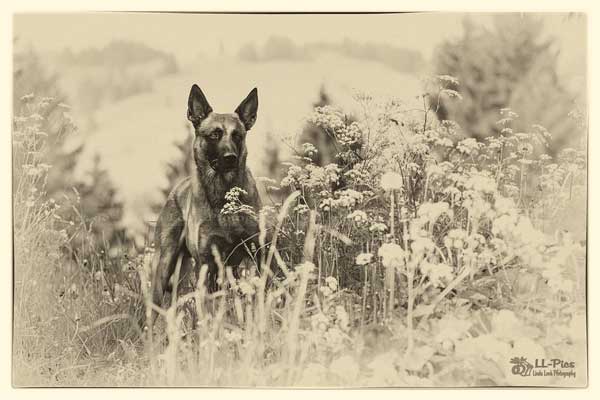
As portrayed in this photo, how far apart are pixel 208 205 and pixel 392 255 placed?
1.20 metres

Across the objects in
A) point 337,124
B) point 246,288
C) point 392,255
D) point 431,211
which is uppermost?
point 337,124

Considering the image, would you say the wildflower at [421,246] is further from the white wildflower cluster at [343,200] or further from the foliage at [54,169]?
the foliage at [54,169]

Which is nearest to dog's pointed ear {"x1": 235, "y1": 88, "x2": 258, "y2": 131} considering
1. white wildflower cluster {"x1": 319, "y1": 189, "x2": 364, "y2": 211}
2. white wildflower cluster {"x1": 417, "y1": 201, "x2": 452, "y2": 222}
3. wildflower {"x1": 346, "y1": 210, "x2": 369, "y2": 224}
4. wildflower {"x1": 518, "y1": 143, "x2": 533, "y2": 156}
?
white wildflower cluster {"x1": 319, "y1": 189, "x2": 364, "y2": 211}

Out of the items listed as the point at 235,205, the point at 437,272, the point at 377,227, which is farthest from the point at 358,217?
the point at 235,205

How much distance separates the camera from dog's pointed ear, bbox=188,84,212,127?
488 cm

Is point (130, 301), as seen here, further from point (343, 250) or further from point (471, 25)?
point (471, 25)

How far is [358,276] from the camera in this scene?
4.85 meters

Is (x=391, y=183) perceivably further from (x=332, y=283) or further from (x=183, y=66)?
(x=183, y=66)

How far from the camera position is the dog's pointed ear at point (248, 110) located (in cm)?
487

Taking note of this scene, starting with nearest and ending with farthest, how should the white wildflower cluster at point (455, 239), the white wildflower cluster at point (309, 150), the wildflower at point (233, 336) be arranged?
1. the wildflower at point (233, 336)
2. the white wildflower cluster at point (455, 239)
3. the white wildflower cluster at point (309, 150)

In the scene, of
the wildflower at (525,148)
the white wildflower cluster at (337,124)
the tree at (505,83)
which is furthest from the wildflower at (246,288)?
the wildflower at (525,148)

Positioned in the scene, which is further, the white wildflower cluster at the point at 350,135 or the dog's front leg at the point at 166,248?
the white wildflower cluster at the point at 350,135

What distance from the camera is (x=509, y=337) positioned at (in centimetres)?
484

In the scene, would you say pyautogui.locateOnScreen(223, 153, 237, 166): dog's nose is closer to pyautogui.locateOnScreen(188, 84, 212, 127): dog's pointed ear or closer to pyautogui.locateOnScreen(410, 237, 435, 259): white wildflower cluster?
pyautogui.locateOnScreen(188, 84, 212, 127): dog's pointed ear
